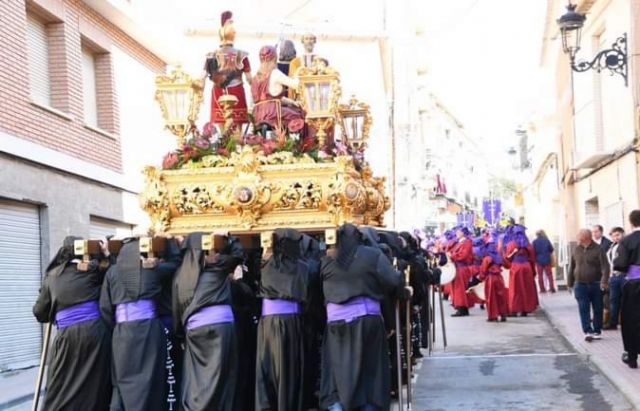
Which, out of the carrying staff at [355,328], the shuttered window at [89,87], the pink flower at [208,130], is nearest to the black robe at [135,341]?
the carrying staff at [355,328]

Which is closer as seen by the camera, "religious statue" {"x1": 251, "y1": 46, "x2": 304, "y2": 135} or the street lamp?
"religious statue" {"x1": 251, "y1": 46, "x2": 304, "y2": 135}

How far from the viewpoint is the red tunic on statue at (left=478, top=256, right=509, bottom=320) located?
1764cm

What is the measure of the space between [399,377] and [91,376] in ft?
8.77

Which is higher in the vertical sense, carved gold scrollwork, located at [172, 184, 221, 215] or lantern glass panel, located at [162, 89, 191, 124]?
lantern glass panel, located at [162, 89, 191, 124]

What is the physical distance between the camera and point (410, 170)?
4028 cm

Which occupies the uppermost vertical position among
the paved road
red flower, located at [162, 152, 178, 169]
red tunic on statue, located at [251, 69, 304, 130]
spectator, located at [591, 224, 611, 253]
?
red tunic on statue, located at [251, 69, 304, 130]

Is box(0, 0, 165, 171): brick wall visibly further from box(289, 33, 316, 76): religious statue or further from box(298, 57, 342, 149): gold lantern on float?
box(298, 57, 342, 149): gold lantern on float

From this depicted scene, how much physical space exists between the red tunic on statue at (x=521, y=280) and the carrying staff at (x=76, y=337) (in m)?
11.9

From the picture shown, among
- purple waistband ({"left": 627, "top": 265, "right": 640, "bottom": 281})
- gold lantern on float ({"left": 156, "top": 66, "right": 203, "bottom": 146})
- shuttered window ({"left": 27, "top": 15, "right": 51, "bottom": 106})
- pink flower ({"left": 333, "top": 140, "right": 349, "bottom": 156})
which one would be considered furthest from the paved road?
shuttered window ({"left": 27, "top": 15, "right": 51, "bottom": 106})

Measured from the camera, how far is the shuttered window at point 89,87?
1580cm

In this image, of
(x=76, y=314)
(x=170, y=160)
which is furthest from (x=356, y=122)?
(x=76, y=314)

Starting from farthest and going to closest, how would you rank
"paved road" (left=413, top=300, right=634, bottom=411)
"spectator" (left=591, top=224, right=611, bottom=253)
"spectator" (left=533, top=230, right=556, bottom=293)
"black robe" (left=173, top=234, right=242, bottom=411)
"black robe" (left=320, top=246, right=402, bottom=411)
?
"spectator" (left=533, top=230, right=556, bottom=293) < "spectator" (left=591, top=224, right=611, bottom=253) < "paved road" (left=413, top=300, right=634, bottom=411) < "black robe" (left=320, top=246, right=402, bottom=411) < "black robe" (left=173, top=234, right=242, bottom=411)

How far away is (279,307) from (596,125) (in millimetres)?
12604

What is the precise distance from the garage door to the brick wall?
1.20 m
